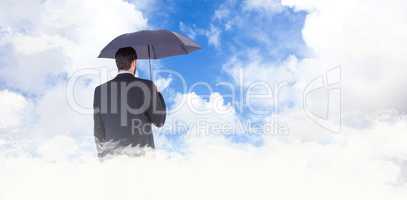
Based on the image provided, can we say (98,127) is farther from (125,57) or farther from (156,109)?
(125,57)

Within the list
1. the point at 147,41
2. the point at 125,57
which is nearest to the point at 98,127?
the point at 125,57

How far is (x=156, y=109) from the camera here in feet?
25.7

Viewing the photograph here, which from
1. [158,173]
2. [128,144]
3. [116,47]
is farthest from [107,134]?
[116,47]

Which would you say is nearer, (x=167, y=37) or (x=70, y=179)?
(x=70, y=179)

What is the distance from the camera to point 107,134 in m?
8.05

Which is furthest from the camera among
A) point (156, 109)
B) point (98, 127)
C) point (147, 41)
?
point (147, 41)

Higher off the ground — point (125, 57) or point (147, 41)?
point (147, 41)

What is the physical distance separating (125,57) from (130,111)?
30.5 inches

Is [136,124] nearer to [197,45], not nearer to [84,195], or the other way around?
[84,195]

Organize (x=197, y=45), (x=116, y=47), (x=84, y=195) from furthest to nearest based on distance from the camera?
(x=197, y=45), (x=116, y=47), (x=84, y=195)

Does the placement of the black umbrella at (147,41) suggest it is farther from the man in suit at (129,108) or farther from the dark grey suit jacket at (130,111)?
the dark grey suit jacket at (130,111)

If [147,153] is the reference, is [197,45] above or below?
above

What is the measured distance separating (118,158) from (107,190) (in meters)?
0.48

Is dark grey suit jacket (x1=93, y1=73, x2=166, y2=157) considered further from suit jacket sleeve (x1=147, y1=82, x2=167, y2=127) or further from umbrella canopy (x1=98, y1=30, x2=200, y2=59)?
umbrella canopy (x1=98, y1=30, x2=200, y2=59)
